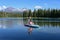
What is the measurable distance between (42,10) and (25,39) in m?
90.7

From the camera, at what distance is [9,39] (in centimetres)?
1719

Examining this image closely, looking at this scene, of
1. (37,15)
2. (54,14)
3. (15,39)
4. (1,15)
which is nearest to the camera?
(15,39)

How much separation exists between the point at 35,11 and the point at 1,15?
44531mm

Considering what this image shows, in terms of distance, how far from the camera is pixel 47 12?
333ft

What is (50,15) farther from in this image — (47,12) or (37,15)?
(37,15)

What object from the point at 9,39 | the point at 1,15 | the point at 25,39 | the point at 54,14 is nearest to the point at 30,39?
the point at 25,39

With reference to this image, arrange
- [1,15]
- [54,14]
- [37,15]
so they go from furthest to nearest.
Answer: [1,15]
[37,15]
[54,14]

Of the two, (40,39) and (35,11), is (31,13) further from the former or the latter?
(40,39)

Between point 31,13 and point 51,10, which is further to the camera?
point 31,13

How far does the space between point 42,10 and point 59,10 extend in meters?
14.4

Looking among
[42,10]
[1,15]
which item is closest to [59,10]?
[42,10]

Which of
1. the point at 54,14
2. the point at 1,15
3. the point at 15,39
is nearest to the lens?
the point at 15,39

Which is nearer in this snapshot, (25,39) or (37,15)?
(25,39)

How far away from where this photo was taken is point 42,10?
10738 cm
